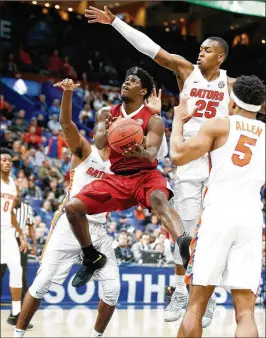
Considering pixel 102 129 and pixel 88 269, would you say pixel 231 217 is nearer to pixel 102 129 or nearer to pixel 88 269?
pixel 88 269

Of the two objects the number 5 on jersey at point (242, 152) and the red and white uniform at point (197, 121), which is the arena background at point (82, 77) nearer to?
the red and white uniform at point (197, 121)

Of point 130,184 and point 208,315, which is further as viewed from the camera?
point 208,315

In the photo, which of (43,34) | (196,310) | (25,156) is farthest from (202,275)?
(43,34)

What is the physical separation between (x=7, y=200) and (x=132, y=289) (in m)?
4.78

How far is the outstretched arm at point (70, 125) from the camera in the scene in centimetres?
800

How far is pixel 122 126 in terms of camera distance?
7.59 meters

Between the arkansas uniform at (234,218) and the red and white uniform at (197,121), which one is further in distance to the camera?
the red and white uniform at (197,121)

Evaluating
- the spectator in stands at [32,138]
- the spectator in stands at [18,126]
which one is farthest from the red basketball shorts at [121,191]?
the spectator in stands at [18,126]

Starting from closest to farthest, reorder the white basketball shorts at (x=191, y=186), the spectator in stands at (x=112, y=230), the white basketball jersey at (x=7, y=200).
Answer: the white basketball shorts at (x=191, y=186) → the white basketball jersey at (x=7, y=200) → the spectator in stands at (x=112, y=230)

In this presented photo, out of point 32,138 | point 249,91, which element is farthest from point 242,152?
point 32,138

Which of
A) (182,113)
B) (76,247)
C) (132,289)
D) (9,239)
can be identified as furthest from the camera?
(132,289)

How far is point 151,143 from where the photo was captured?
7.84 metres

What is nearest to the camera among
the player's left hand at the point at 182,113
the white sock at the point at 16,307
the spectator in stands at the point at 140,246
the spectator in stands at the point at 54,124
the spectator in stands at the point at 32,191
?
the player's left hand at the point at 182,113

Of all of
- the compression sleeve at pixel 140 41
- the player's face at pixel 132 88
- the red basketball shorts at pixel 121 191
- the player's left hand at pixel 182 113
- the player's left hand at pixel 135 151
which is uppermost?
the compression sleeve at pixel 140 41
